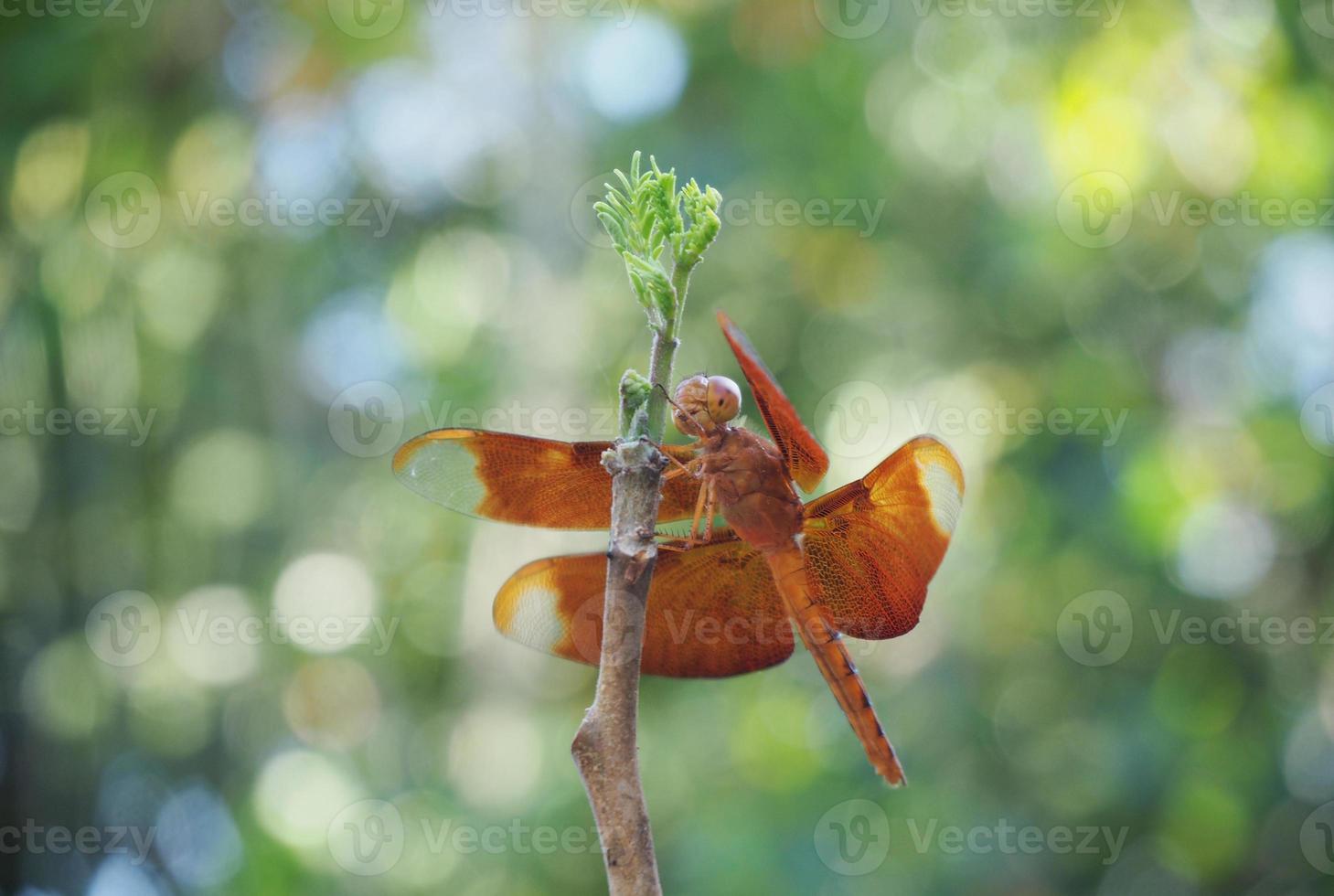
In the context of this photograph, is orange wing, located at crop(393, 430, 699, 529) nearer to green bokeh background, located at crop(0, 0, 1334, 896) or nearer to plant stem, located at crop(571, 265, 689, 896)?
plant stem, located at crop(571, 265, 689, 896)

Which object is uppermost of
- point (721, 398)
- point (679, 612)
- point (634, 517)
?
point (721, 398)

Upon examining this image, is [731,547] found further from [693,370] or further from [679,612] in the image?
[693,370]

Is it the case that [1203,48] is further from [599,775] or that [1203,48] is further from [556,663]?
[599,775]

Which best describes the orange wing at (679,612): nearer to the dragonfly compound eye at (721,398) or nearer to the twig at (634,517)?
the dragonfly compound eye at (721,398)

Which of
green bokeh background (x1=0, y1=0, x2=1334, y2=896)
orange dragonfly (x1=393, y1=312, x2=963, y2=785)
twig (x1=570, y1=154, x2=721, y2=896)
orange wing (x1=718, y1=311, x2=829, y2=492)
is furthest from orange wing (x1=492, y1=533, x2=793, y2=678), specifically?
green bokeh background (x1=0, y1=0, x2=1334, y2=896)

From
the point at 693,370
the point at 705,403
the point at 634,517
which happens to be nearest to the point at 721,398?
the point at 705,403

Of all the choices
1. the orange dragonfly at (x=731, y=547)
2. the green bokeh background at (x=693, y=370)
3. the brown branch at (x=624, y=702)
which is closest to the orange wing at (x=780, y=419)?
the orange dragonfly at (x=731, y=547)
